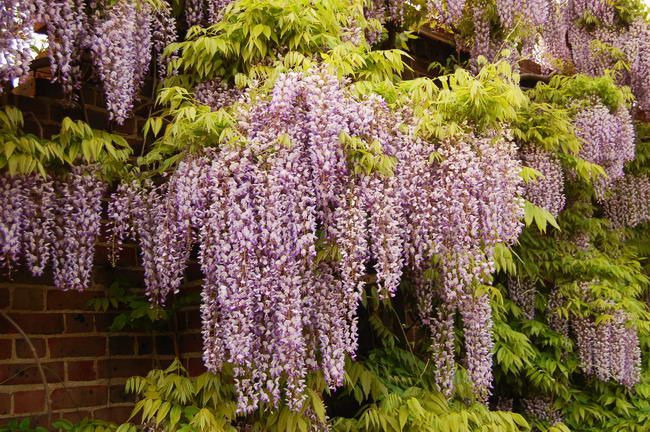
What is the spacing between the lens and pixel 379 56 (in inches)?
153

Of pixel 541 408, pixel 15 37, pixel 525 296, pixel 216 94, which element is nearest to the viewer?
pixel 15 37

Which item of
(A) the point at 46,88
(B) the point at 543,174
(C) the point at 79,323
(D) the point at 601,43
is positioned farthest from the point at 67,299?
(D) the point at 601,43

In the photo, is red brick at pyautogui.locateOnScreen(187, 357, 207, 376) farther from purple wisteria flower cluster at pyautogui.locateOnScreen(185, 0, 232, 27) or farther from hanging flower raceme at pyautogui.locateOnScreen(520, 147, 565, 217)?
hanging flower raceme at pyautogui.locateOnScreen(520, 147, 565, 217)

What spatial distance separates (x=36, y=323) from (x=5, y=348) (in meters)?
0.19

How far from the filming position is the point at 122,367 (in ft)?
12.9

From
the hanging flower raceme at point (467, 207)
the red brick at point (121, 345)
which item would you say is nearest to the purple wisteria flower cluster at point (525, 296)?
the hanging flower raceme at point (467, 207)

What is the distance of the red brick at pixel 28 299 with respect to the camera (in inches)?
142

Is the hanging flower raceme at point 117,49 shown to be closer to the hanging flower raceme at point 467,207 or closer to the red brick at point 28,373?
the red brick at point 28,373

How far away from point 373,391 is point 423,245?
81cm

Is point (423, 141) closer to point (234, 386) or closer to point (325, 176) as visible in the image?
point (325, 176)

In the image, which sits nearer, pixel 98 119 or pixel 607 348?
pixel 98 119

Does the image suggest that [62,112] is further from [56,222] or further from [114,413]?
[114,413]

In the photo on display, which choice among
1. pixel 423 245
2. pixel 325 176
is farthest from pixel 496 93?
pixel 325 176

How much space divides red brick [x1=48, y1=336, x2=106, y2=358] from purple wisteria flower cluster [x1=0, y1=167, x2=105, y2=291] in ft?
1.22
